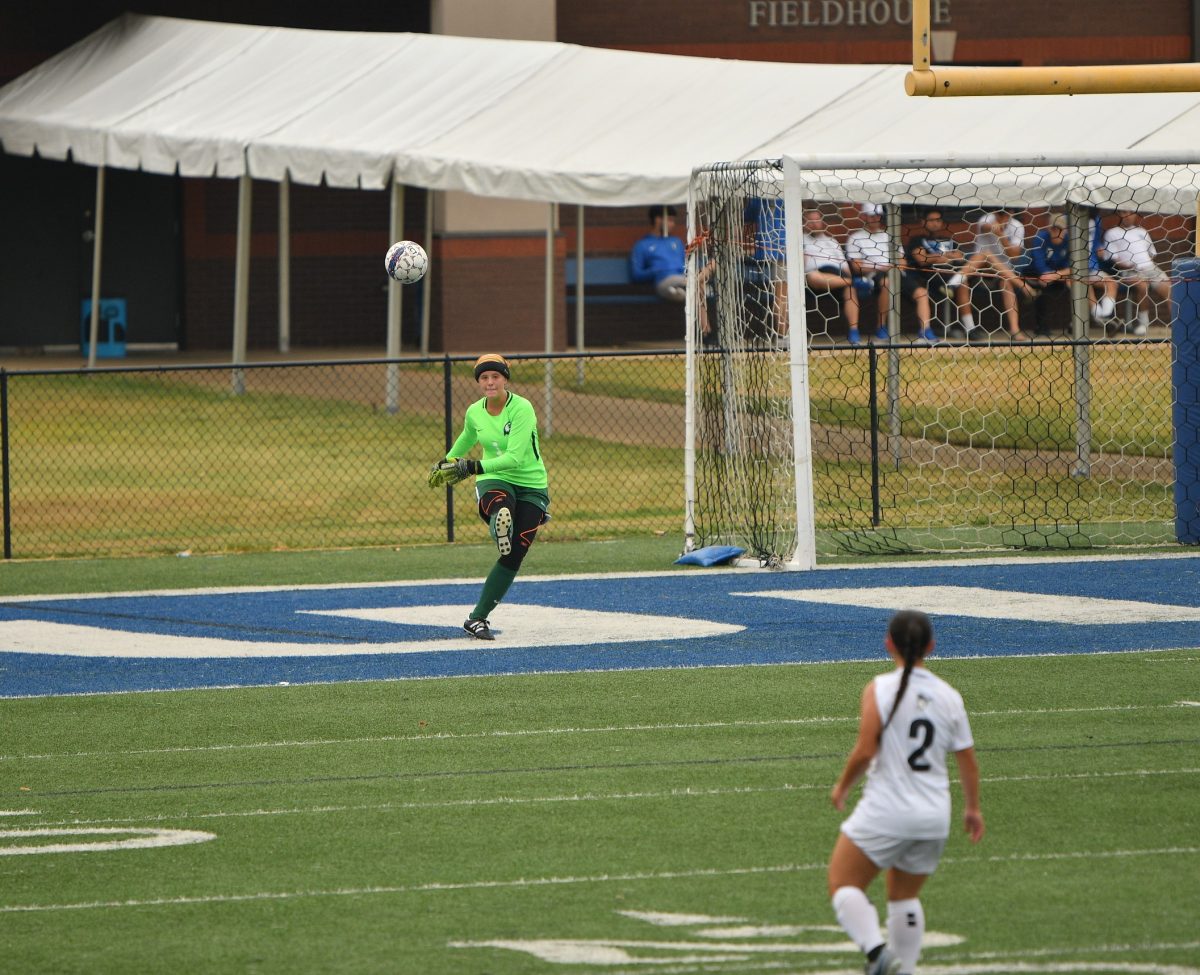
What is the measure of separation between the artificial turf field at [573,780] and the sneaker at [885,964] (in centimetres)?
52

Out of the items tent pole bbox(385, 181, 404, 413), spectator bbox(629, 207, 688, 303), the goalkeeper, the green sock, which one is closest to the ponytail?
the goalkeeper

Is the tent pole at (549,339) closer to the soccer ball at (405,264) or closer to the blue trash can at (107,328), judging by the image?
the soccer ball at (405,264)

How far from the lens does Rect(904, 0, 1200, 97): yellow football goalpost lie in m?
11.9

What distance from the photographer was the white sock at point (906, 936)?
612cm

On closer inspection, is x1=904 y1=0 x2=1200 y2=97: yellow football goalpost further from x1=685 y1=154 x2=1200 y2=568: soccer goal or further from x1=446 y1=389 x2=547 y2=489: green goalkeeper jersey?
x1=685 y1=154 x2=1200 y2=568: soccer goal

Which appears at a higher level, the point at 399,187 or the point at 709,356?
the point at 399,187

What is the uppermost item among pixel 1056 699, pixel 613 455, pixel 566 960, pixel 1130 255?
pixel 1130 255

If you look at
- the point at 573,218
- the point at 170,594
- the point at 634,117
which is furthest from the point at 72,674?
the point at 573,218

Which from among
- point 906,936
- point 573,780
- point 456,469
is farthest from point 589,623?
point 906,936

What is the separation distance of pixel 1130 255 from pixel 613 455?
8.15 m

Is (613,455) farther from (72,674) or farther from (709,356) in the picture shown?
(72,674)

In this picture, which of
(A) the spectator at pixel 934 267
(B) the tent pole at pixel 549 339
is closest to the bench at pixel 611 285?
(A) the spectator at pixel 934 267

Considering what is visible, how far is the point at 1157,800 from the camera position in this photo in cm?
871

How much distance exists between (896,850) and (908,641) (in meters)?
0.59
